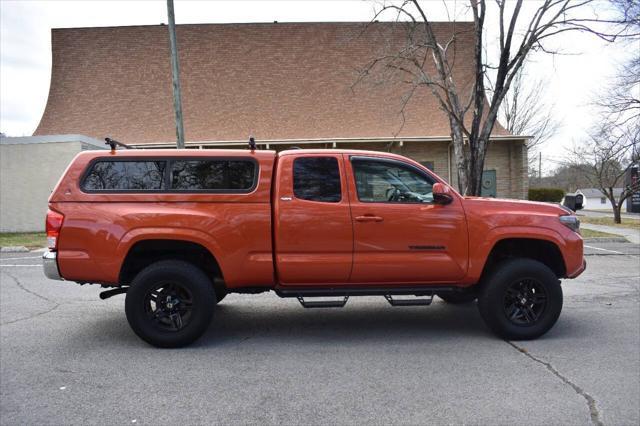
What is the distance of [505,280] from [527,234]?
0.56 metres

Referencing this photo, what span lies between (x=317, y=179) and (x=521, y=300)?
2.63 m

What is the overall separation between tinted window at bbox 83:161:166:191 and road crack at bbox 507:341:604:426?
411 centimetres

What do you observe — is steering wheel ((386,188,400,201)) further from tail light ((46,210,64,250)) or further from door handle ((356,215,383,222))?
tail light ((46,210,64,250))

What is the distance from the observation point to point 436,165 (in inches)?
808

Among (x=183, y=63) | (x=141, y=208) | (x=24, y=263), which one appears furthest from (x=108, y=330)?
(x=183, y=63)

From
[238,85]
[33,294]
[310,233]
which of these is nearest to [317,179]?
[310,233]

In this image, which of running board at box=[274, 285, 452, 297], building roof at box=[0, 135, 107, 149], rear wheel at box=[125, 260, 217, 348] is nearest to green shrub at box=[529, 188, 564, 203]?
building roof at box=[0, 135, 107, 149]

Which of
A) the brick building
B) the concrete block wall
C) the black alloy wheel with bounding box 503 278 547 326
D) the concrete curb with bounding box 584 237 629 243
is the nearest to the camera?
the black alloy wheel with bounding box 503 278 547 326

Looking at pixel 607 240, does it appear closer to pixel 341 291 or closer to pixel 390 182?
pixel 390 182

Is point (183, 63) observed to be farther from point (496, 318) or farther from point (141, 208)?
point (496, 318)

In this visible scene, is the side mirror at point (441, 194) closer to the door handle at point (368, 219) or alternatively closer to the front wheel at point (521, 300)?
the door handle at point (368, 219)

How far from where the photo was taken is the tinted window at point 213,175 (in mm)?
4738

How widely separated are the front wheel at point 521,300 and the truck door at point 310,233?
1.61m

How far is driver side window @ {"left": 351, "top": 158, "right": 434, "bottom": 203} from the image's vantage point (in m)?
4.91
